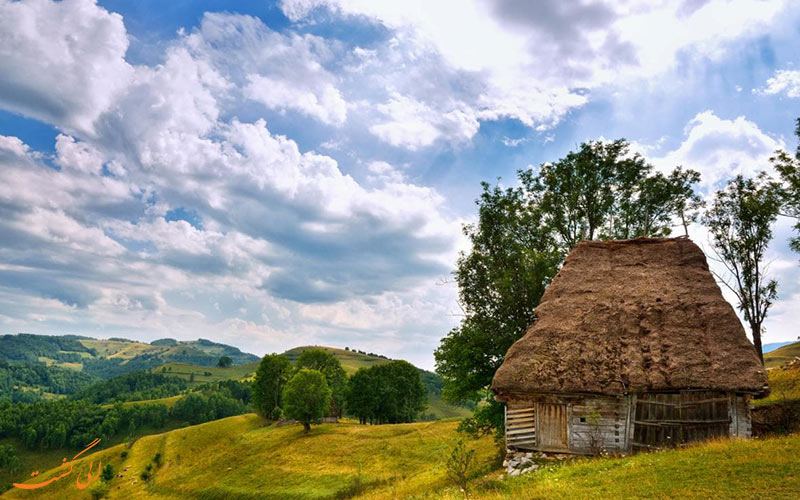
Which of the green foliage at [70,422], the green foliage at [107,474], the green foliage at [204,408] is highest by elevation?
the green foliage at [107,474]

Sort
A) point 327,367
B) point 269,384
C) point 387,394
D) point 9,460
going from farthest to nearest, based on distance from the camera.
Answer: point 9,460
point 327,367
point 269,384
point 387,394

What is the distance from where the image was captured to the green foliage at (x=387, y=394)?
2534 inches

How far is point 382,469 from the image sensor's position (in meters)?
33.2

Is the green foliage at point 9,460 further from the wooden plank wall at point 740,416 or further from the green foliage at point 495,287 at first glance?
the wooden plank wall at point 740,416

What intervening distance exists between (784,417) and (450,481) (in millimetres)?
15831

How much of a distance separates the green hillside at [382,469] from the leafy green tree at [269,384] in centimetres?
244

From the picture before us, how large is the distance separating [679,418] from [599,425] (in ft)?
10.6

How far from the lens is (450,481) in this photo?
19.4 metres

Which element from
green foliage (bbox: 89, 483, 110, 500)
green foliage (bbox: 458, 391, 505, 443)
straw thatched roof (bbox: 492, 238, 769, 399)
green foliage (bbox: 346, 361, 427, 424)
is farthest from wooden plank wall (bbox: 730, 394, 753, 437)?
green foliage (bbox: 89, 483, 110, 500)

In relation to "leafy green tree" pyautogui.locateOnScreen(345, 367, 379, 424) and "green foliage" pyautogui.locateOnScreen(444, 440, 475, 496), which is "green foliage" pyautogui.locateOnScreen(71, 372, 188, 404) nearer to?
"leafy green tree" pyautogui.locateOnScreen(345, 367, 379, 424)

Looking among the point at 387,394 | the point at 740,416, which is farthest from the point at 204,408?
the point at 740,416

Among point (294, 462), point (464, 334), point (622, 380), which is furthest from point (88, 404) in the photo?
point (622, 380)

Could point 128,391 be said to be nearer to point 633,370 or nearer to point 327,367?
point 327,367

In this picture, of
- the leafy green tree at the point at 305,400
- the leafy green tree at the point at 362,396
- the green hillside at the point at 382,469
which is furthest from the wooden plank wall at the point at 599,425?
the leafy green tree at the point at 362,396
